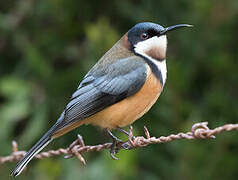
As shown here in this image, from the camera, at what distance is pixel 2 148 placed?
616 centimetres

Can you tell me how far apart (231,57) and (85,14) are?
1.81 meters

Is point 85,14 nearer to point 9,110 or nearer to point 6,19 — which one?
point 6,19

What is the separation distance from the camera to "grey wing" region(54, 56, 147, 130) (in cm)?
452

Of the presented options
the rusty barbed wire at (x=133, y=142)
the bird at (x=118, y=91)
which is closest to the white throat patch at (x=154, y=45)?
the bird at (x=118, y=91)

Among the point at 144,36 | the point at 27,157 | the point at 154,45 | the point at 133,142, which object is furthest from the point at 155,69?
the point at 27,157

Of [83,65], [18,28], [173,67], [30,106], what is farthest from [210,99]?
[18,28]

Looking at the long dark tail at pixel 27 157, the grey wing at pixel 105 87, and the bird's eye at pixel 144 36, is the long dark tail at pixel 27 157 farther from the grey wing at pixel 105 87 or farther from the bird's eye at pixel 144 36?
the bird's eye at pixel 144 36

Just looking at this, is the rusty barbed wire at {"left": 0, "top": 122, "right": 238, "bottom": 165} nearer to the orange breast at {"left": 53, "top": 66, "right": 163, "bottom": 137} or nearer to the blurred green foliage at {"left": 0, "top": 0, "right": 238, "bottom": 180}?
the orange breast at {"left": 53, "top": 66, "right": 163, "bottom": 137}

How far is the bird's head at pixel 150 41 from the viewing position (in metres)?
4.82

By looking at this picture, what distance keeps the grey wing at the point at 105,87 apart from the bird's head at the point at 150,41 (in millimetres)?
151

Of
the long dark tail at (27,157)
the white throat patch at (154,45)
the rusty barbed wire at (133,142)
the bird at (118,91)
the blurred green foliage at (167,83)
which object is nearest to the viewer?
the rusty barbed wire at (133,142)

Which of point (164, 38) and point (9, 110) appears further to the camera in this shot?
point (9, 110)

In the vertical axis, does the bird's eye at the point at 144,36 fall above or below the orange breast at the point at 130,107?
above

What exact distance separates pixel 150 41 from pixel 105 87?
61 centimetres
